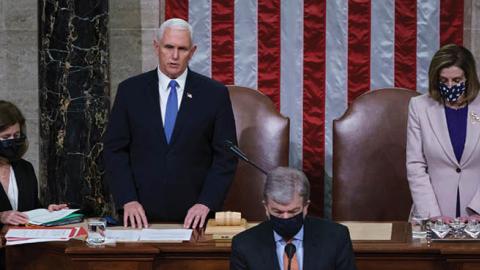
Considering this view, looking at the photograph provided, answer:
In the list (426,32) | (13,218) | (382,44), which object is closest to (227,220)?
(13,218)

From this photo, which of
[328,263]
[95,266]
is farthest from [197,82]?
[328,263]

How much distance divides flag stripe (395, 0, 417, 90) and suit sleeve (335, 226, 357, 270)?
10.5 feet

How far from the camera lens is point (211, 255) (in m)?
4.39

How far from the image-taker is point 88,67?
22.8 feet

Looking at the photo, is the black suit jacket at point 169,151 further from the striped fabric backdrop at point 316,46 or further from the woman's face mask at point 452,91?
the striped fabric backdrop at point 316,46

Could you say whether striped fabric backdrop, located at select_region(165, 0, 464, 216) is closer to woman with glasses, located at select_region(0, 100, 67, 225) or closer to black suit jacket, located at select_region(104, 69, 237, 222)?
black suit jacket, located at select_region(104, 69, 237, 222)

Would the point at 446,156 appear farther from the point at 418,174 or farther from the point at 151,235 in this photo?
the point at 151,235

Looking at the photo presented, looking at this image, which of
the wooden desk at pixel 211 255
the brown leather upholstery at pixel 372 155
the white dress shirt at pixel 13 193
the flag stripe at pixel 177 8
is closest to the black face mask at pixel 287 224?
the wooden desk at pixel 211 255

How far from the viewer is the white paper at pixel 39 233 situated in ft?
15.0

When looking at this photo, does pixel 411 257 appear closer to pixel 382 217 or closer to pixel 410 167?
pixel 410 167

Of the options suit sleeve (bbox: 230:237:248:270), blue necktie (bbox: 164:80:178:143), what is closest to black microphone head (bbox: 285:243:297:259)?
suit sleeve (bbox: 230:237:248:270)

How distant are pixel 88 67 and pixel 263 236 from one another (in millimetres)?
3331

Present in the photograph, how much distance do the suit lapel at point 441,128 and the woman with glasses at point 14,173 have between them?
207 centimetres

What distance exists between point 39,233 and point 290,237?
138 centimetres
